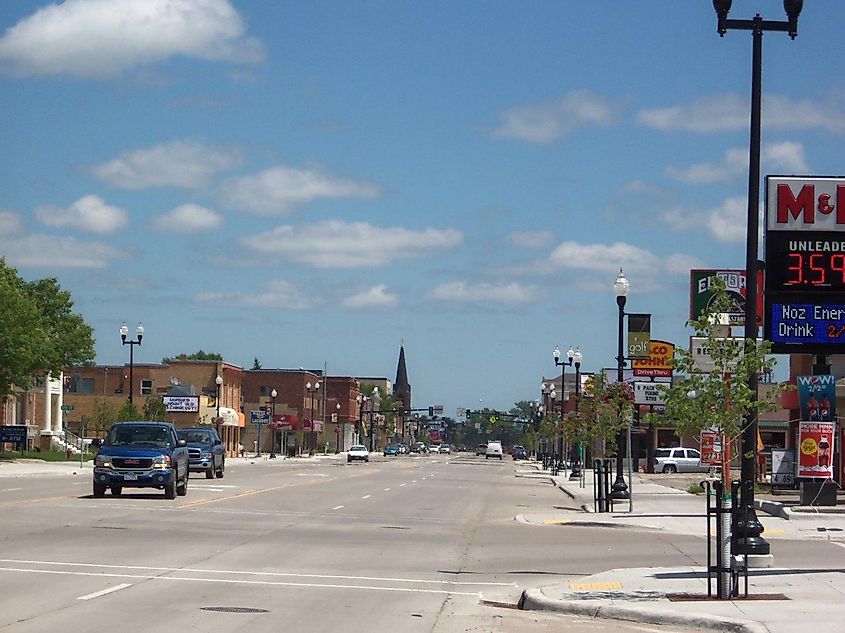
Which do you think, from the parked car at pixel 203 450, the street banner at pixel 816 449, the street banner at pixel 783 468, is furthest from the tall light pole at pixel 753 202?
the parked car at pixel 203 450

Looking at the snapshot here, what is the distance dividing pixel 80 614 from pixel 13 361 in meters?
52.9

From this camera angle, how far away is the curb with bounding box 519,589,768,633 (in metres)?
13.0

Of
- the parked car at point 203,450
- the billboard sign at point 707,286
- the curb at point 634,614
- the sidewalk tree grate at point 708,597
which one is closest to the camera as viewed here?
the curb at point 634,614

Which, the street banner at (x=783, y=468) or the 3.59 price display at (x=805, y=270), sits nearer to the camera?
the 3.59 price display at (x=805, y=270)

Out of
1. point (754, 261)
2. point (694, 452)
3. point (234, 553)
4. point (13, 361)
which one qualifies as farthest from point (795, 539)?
point (694, 452)

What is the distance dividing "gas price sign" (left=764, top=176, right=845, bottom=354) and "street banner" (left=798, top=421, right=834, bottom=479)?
11859 millimetres

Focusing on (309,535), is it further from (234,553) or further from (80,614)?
(80,614)

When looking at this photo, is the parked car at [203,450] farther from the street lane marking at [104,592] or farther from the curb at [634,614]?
the curb at [634,614]

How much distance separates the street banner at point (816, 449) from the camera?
32812 mm

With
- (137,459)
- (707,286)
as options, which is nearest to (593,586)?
(707,286)

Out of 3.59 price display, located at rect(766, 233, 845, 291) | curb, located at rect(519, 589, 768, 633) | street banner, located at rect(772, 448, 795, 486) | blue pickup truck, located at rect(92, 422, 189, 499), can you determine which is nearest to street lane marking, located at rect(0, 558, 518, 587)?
curb, located at rect(519, 589, 768, 633)

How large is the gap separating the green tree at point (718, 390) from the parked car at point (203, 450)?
35963 mm

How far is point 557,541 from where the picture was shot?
2611 centimetres

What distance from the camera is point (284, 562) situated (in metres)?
19.6
